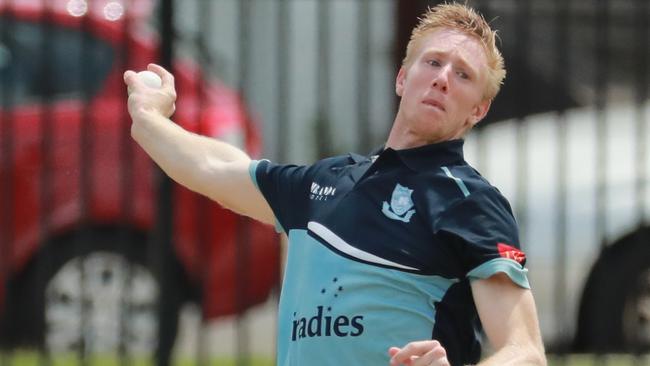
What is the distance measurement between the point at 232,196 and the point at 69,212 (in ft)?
11.2

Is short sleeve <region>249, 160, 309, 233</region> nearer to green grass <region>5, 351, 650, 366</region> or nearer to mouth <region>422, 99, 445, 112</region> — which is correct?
mouth <region>422, 99, 445, 112</region>

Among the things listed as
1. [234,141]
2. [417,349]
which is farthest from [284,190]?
[234,141]

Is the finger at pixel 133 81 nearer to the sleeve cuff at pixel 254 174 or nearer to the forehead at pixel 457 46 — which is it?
the sleeve cuff at pixel 254 174

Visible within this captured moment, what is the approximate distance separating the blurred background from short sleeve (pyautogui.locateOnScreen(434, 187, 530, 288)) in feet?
12.1

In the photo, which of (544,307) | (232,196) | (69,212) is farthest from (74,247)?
(232,196)

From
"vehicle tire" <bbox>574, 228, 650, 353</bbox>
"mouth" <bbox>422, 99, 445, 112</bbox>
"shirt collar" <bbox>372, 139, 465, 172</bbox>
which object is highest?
"mouth" <bbox>422, 99, 445, 112</bbox>

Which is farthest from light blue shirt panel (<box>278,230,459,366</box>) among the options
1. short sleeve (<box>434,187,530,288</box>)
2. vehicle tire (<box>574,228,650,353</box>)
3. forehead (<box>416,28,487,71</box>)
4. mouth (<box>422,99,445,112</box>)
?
vehicle tire (<box>574,228,650,353</box>)

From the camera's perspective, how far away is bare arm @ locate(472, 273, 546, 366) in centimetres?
304

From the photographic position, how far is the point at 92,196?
702 centimetres

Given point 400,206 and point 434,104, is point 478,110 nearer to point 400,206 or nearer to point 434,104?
point 434,104

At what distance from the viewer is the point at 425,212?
126 inches

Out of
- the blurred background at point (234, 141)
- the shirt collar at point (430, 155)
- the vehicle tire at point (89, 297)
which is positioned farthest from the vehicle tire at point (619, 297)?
the shirt collar at point (430, 155)

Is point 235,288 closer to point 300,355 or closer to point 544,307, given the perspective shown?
point 544,307

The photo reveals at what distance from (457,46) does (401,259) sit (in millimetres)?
465
